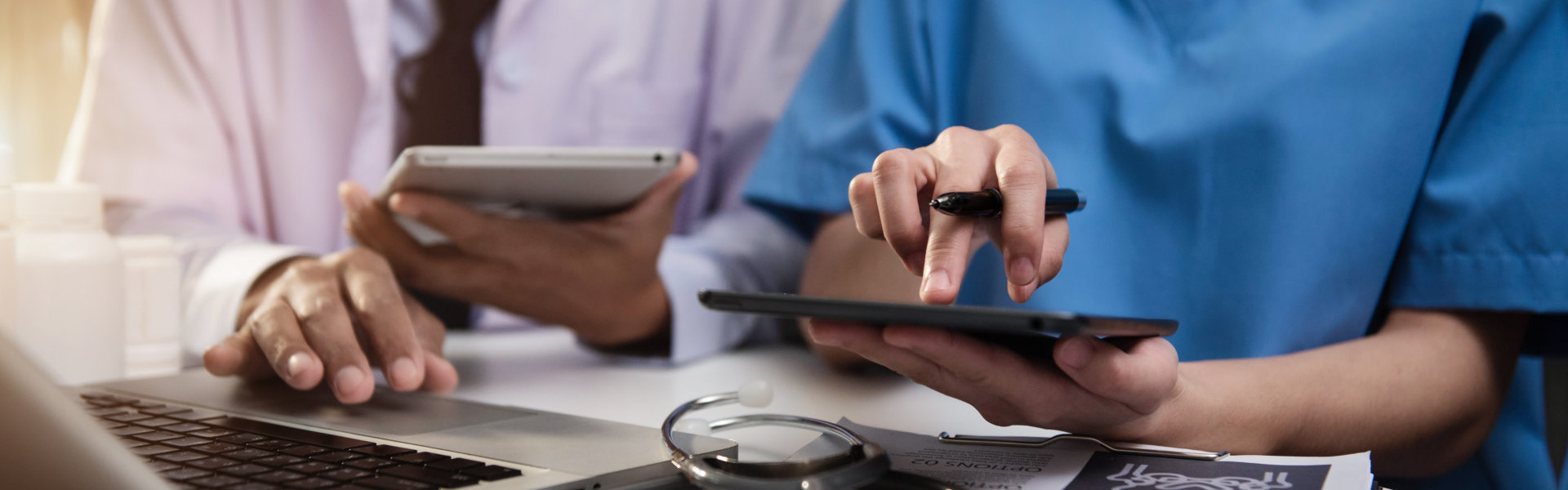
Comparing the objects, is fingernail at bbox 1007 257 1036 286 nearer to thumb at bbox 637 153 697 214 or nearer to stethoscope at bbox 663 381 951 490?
stethoscope at bbox 663 381 951 490

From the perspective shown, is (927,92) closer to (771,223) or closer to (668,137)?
(771,223)

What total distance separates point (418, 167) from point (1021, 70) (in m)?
0.44

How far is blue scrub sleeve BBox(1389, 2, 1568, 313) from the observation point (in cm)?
55

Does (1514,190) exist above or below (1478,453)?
above

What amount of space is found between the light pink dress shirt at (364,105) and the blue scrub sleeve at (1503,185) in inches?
20.6

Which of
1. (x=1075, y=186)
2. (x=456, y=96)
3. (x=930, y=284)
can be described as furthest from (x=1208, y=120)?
(x=456, y=96)

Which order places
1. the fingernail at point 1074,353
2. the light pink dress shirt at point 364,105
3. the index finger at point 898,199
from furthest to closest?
the light pink dress shirt at point 364,105 → the index finger at point 898,199 → the fingernail at point 1074,353

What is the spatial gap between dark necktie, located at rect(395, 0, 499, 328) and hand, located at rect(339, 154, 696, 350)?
42 cm

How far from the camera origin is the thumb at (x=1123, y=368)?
0.32 metres

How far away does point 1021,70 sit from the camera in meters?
0.69

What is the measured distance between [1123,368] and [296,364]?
1.36 ft

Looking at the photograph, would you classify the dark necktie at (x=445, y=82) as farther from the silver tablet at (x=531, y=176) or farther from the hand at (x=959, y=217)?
the hand at (x=959, y=217)

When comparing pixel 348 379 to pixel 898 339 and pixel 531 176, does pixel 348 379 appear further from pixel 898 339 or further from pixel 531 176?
pixel 898 339

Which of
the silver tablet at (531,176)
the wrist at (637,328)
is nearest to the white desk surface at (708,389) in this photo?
the wrist at (637,328)
